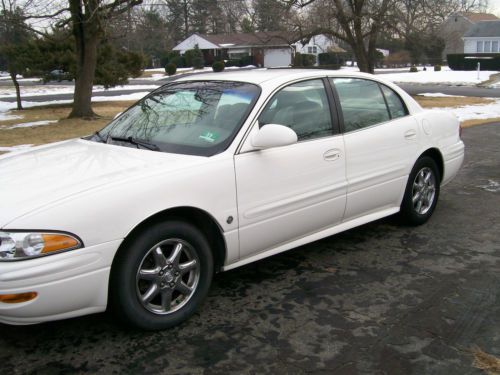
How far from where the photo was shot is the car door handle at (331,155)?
13.5 feet

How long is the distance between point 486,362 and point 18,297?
2503 mm

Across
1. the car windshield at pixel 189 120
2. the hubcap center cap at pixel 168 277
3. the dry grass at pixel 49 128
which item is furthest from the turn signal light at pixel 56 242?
the dry grass at pixel 49 128

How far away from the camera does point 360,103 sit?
182 inches

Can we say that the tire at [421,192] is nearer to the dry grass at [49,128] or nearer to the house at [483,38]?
the dry grass at [49,128]

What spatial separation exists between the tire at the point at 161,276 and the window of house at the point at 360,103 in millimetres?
1772

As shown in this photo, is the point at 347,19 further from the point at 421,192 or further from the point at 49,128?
the point at 421,192

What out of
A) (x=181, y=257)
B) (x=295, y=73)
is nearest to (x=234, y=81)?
(x=295, y=73)

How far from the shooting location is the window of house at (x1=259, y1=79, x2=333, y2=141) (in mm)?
3986

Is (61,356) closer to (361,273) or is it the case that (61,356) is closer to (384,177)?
(361,273)

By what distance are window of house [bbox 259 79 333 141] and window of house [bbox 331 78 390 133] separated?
198 mm

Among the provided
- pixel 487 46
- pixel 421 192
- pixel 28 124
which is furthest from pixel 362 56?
pixel 487 46

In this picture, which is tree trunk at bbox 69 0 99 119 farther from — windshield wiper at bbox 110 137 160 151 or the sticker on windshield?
the sticker on windshield

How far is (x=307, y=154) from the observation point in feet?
13.1

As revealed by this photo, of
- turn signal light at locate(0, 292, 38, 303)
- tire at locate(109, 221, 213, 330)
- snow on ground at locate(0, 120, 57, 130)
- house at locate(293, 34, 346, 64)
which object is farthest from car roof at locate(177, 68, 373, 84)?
house at locate(293, 34, 346, 64)
